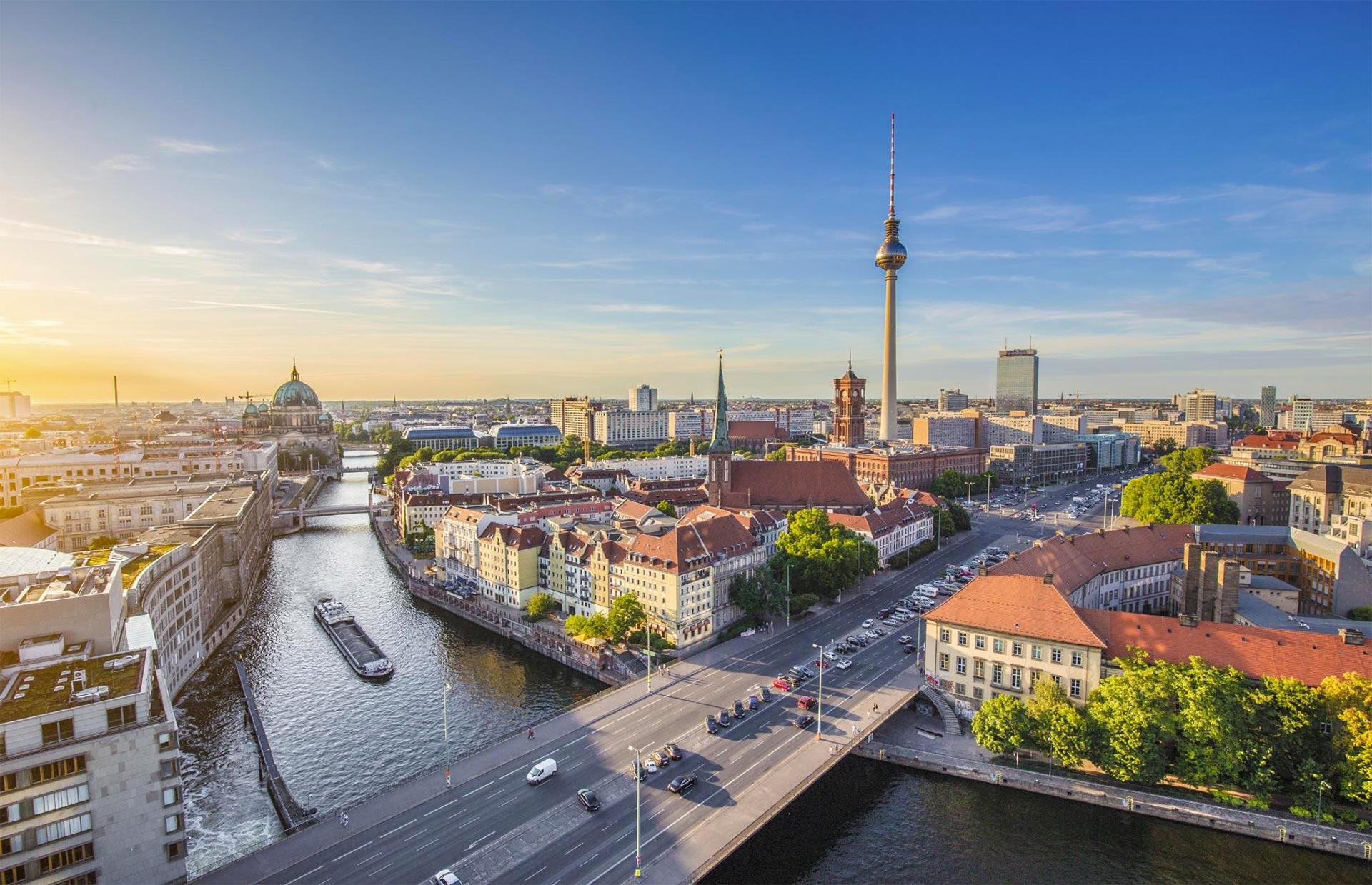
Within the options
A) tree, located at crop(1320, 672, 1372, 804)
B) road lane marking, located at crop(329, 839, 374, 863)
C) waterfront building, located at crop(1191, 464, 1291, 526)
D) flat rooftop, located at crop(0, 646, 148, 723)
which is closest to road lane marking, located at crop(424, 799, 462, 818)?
road lane marking, located at crop(329, 839, 374, 863)

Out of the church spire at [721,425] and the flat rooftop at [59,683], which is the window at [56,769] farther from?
the church spire at [721,425]

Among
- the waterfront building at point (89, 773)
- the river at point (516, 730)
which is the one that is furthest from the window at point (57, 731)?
the river at point (516, 730)

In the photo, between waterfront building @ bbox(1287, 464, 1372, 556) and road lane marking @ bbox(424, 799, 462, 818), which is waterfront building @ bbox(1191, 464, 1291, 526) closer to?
waterfront building @ bbox(1287, 464, 1372, 556)

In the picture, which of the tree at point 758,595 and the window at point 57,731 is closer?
A: the window at point 57,731

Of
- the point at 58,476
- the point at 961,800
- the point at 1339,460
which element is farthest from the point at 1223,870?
the point at 58,476

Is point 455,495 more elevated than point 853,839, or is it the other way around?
point 455,495

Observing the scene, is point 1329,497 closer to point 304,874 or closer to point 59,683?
point 304,874

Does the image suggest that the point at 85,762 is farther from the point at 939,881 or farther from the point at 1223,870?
the point at 1223,870
